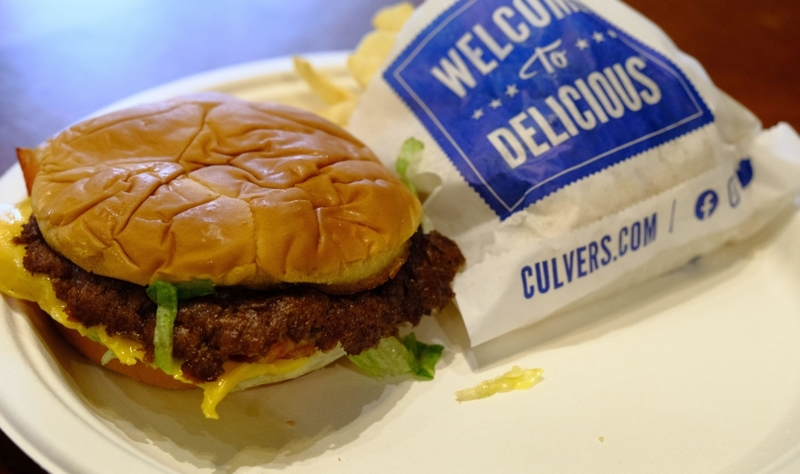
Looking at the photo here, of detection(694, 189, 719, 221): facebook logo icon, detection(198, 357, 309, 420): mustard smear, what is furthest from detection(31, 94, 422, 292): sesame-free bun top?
detection(694, 189, 719, 221): facebook logo icon

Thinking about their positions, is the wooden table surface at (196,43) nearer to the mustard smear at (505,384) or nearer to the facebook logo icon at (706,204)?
the facebook logo icon at (706,204)

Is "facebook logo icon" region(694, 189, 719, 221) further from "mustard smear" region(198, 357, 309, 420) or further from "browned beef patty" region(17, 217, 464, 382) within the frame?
"mustard smear" region(198, 357, 309, 420)

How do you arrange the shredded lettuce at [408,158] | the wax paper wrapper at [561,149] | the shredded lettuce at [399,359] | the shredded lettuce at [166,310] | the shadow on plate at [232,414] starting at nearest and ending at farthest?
the shredded lettuce at [166,310] → the shadow on plate at [232,414] → the shredded lettuce at [399,359] → the wax paper wrapper at [561,149] → the shredded lettuce at [408,158]

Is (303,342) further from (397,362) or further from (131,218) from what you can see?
(131,218)

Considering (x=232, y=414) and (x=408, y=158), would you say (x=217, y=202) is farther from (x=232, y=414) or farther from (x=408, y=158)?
(x=408, y=158)

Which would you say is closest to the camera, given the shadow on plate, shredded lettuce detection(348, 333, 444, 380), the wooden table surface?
the shadow on plate

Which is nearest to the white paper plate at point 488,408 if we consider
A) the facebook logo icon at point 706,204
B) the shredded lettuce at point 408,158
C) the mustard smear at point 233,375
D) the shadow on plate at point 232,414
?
the shadow on plate at point 232,414
